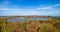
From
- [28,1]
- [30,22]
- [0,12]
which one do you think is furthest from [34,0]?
[0,12]

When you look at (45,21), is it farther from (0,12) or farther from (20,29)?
(0,12)

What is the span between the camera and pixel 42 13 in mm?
2836

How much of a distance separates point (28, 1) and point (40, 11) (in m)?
0.22

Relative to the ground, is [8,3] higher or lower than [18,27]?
higher

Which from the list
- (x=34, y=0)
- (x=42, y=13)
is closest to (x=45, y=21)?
(x=42, y=13)

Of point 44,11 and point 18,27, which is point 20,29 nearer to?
point 18,27

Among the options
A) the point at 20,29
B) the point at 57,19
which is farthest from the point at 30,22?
the point at 57,19

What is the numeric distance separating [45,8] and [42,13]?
8 centimetres

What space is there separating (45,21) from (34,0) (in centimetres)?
33

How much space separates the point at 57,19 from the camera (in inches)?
110

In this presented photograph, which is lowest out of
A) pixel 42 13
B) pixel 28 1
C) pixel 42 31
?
pixel 42 31

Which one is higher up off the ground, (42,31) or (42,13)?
(42,13)

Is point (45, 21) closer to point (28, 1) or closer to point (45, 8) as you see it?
point (45, 8)

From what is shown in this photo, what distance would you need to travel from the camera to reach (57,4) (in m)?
2.81
